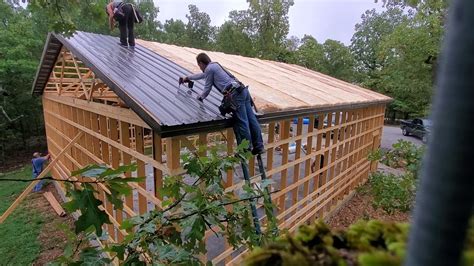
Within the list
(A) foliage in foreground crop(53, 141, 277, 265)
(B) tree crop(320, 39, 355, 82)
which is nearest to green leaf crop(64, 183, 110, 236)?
(A) foliage in foreground crop(53, 141, 277, 265)

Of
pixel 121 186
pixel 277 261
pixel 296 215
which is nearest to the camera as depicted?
pixel 277 261

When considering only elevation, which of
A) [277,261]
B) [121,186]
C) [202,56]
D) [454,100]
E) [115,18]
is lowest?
[121,186]

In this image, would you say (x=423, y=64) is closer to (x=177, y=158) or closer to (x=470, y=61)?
(x=177, y=158)

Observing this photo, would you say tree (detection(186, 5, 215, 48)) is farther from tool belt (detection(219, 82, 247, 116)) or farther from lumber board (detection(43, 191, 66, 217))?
tool belt (detection(219, 82, 247, 116))

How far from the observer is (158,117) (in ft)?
10.6

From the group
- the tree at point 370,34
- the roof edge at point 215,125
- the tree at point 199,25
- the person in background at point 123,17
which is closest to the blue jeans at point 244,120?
the roof edge at point 215,125

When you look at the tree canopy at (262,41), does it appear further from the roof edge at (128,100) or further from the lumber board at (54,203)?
the lumber board at (54,203)

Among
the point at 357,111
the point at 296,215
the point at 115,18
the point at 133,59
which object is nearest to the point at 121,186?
the point at 133,59

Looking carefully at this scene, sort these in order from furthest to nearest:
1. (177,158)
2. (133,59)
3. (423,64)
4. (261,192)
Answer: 1. (423,64)
2. (133,59)
3. (177,158)
4. (261,192)

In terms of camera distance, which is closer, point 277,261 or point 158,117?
point 277,261

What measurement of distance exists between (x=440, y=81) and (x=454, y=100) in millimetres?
30

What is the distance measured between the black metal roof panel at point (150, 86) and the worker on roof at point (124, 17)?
711 millimetres

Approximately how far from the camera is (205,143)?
11.9 ft

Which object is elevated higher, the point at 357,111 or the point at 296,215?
the point at 357,111
